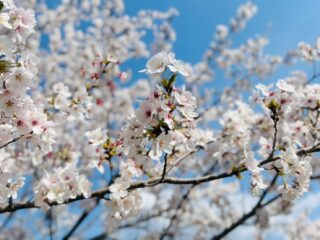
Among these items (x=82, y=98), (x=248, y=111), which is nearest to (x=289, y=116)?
(x=248, y=111)

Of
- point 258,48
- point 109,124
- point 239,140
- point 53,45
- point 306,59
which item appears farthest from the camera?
point 258,48

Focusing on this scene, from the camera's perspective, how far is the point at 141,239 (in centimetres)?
796

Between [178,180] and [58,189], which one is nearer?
[178,180]

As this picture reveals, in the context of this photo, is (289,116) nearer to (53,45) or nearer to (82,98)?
(82,98)

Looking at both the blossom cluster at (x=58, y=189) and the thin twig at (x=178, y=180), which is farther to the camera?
the blossom cluster at (x=58, y=189)

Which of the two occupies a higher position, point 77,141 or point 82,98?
point 77,141

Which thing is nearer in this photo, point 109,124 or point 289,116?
point 289,116

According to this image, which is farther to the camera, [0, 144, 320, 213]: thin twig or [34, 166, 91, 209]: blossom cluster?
[34, 166, 91, 209]: blossom cluster

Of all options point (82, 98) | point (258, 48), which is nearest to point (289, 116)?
point (82, 98)

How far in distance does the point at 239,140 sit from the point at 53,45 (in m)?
7.42

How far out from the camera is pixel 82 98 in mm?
4125

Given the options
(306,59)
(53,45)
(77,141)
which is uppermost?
(53,45)

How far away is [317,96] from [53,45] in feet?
27.7

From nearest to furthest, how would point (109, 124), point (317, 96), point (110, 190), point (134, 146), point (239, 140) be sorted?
point (134, 146), point (110, 190), point (317, 96), point (239, 140), point (109, 124)
